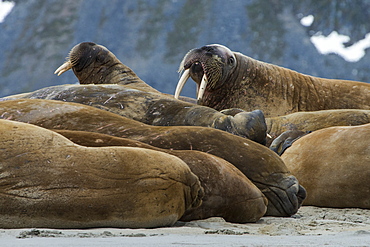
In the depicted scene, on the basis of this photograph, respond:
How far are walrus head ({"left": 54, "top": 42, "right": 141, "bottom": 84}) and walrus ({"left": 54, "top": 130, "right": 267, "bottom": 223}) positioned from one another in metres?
5.41

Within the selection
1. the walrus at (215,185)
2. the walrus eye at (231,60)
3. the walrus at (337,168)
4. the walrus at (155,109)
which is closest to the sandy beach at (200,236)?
the walrus at (215,185)

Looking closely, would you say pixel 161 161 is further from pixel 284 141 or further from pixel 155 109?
pixel 284 141

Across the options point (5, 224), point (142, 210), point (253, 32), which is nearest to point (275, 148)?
point (142, 210)

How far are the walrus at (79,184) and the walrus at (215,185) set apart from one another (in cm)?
49

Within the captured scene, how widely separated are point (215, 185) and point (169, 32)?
159 feet

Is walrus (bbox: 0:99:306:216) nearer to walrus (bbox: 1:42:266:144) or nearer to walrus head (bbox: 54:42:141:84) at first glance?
walrus (bbox: 1:42:266:144)

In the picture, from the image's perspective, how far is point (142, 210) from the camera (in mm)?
3164

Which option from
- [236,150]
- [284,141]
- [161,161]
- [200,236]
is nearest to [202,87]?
[284,141]

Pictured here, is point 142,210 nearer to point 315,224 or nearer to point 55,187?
point 55,187

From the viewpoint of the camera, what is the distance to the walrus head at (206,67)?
8400 millimetres

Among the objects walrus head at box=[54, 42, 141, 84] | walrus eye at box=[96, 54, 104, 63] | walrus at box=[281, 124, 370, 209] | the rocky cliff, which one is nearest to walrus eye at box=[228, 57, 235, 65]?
walrus head at box=[54, 42, 141, 84]

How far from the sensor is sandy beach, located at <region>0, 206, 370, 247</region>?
8.22 ft

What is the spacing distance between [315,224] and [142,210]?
51.3 inches

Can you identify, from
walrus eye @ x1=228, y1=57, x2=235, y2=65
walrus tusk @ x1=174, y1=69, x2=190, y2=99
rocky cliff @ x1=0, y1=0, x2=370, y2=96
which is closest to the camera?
walrus tusk @ x1=174, y1=69, x2=190, y2=99
